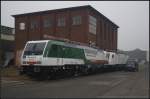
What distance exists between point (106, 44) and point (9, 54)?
63.9 ft

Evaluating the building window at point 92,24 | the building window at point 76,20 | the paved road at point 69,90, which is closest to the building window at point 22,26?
the building window at point 76,20

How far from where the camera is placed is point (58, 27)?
48594 mm

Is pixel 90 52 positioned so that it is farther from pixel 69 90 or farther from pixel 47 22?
pixel 47 22

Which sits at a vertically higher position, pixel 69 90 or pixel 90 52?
pixel 90 52

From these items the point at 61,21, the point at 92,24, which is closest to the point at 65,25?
the point at 61,21

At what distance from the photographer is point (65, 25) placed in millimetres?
47750

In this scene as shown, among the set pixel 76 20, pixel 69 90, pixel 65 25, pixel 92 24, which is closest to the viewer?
pixel 69 90

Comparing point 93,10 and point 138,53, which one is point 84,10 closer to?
point 93,10

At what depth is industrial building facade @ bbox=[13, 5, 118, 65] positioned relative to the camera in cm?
4528

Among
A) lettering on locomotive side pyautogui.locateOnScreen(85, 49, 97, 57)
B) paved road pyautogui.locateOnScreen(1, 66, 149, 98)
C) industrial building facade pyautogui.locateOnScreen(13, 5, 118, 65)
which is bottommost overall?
paved road pyautogui.locateOnScreen(1, 66, 149, 98)

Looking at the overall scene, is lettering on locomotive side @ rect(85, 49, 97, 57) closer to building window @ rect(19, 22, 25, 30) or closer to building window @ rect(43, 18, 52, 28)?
building window @ rect(43, 18, 52, 28)

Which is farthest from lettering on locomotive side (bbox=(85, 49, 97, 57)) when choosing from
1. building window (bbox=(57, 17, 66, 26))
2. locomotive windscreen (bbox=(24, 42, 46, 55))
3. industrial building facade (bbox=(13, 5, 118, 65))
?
building window (bbox=(57, 17, 66, 26))

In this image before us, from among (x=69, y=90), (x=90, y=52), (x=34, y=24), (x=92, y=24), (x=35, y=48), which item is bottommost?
(x=69, y=90)

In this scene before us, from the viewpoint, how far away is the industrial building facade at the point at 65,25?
45.3 metres
